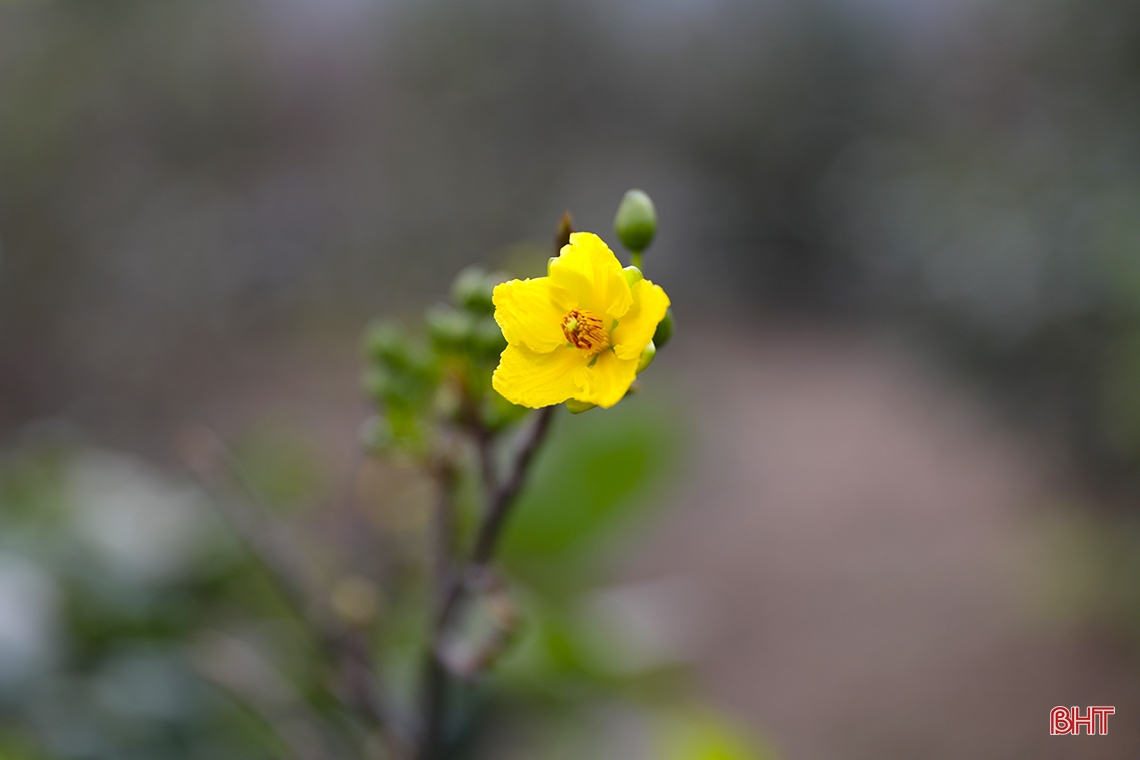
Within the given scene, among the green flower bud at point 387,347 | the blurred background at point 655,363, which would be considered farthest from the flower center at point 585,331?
the blurred background at point 655,363

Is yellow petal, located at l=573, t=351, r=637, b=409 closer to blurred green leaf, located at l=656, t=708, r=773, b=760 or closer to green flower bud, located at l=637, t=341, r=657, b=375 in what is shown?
green flower bud, located at l=637, t=341, r=657, b=375

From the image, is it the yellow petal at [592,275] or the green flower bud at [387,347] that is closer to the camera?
the yellow petal at [592,275]

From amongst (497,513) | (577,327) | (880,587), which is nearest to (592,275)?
(577,327)

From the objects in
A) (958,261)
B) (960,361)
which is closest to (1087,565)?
(960,361)

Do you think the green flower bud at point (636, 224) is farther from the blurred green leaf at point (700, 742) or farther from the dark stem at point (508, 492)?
the blurred green leaf at point (700, 742)

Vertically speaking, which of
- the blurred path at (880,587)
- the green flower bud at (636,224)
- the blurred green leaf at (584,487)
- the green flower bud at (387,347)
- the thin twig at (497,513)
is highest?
the blurred path at (880,587)

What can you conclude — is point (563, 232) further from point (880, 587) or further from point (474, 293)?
point (880, 587)

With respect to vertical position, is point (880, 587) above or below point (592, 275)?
above
